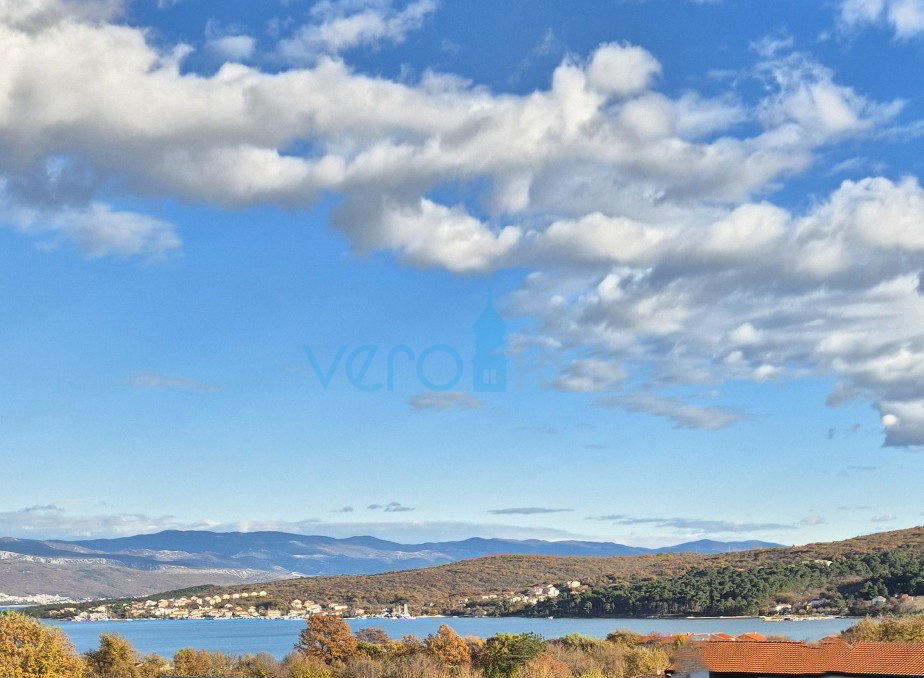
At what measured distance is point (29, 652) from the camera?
33312mm

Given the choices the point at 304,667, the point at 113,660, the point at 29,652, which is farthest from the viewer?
the point at 113,660

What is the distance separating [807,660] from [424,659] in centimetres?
1888

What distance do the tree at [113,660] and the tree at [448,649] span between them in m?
11.9

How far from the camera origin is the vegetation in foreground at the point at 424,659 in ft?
146

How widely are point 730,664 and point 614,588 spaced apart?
3894 inches

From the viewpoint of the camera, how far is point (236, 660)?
5538 centimetres

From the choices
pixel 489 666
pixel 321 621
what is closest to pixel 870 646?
pixel 489 666

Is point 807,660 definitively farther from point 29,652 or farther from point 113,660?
point 113,660

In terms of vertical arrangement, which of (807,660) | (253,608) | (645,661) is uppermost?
(807,660)

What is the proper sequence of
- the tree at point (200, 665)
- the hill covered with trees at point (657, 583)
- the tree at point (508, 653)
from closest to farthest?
the tree at point (508, 653) → the tree at point (200, 665) → the hill covered with trees at point (657, 583)

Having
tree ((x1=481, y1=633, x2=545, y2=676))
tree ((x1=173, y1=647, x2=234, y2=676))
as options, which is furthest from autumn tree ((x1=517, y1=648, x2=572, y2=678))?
tree ((x1=173, y1=647, x2=234, y2=676))

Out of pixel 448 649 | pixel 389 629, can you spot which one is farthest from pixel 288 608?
pixel 448 649

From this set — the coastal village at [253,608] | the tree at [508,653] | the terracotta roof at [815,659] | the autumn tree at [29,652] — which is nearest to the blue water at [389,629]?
the coastal village at [253,608]

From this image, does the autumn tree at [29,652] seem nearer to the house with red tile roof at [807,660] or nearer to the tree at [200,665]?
the tree at [200,665]
